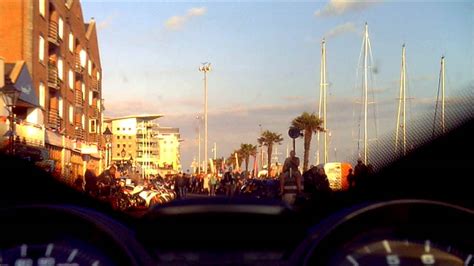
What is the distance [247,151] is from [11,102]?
122 centimetres

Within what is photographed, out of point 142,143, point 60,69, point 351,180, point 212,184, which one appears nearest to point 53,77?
point 60,69

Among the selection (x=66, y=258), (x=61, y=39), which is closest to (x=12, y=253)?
(x=66, y=258)

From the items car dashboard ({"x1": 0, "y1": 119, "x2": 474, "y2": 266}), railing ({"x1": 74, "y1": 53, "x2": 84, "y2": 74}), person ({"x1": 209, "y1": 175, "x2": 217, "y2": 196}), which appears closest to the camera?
car dashboard ({"x1": 0, "y1": 119, "x2": 474, "y2": 266})

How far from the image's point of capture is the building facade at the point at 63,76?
8.66ft

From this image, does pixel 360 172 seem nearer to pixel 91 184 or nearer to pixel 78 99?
pixel 91 184

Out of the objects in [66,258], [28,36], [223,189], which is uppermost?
[28,36]

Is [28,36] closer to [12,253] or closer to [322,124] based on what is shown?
[12,253]

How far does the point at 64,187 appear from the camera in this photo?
8.79 feet

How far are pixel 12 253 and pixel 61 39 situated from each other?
0.83 metres

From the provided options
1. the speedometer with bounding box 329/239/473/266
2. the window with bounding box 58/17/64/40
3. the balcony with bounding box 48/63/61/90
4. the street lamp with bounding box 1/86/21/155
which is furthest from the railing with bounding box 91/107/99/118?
the speedometer with bounding box 329/239/473/266

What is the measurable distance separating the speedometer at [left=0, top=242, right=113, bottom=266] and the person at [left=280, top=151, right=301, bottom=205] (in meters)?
0.75

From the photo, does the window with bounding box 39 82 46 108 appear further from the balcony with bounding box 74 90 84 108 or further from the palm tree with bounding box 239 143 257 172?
the palm tree with bounding box 239 143 257 172

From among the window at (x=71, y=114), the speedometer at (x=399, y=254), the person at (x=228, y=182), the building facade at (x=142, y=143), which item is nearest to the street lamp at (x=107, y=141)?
the building facade at (x=142, y=143)

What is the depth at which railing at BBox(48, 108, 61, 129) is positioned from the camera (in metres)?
2.94
